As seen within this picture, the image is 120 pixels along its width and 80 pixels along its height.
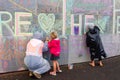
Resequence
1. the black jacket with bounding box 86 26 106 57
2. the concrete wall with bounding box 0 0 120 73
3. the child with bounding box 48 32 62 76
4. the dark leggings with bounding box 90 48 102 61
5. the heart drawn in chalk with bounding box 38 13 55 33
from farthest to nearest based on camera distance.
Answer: the dark leggings with bounding box 90 48 102 61
the black jacket with bounding box 86 26 106 57
the heart drawn in chalk with bounding box 38 13 55 33
the child with bounding box 48 32 62 76
the concrete wall with bounding box 0 0 120 73

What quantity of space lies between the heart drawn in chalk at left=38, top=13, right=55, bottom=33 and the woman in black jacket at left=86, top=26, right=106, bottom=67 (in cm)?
159

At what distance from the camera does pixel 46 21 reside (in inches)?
384

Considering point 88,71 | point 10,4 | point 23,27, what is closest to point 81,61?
point 88,71

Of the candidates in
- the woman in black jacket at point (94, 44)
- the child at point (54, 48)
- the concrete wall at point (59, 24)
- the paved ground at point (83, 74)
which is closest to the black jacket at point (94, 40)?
the woman in black jacket at point (94, 44)

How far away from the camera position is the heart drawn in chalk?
31.6ft

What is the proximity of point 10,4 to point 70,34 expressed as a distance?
267 centimetres

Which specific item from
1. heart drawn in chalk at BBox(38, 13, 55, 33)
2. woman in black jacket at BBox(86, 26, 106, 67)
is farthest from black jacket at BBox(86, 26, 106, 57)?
heart drawn in chalk at BBox(38, 13, 55, 33)

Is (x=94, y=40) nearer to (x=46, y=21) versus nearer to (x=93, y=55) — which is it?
(x=93, y=55)

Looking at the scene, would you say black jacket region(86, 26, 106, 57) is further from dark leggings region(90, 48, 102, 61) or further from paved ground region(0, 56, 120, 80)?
paved ground region(0, 56, 120, 80)

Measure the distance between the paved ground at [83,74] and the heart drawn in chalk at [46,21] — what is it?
56.7 inches

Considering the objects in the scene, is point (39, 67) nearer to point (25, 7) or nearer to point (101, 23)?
point (25, 7)

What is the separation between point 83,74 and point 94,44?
5.06 feet

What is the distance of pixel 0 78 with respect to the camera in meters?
8.66

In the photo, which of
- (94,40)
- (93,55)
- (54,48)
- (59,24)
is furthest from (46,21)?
(93,55)
